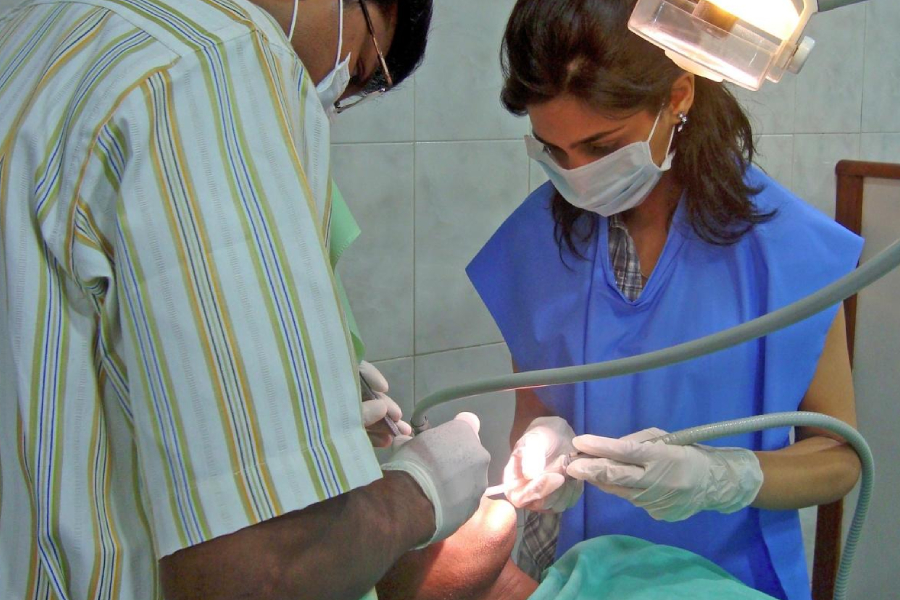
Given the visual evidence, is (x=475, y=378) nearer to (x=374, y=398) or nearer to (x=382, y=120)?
(x=382, y=120)

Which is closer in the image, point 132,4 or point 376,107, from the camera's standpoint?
point 132,4

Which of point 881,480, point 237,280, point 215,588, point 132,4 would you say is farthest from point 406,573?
point 881,480

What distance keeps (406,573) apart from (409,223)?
906 mm

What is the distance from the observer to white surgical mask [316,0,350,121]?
99cm

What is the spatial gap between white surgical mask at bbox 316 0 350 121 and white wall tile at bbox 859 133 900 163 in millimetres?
2321

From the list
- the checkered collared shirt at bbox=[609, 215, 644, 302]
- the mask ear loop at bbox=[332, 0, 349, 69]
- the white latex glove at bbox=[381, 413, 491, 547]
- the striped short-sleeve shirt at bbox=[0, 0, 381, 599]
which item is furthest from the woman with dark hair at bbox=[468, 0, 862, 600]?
the striped short-sleeve shirt at bbox=[0, 0, 381, 599]

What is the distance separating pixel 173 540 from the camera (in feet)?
2.35

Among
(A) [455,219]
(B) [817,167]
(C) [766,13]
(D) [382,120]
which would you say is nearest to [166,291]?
(C) [766,13]

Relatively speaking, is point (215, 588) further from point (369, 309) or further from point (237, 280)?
point (369, 309)

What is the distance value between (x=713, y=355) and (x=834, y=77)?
169 centimetres

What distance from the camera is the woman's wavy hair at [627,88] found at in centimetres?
134

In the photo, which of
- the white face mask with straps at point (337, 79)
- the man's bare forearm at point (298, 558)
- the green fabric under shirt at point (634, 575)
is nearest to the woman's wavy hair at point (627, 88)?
the white face mask with straps at point (337, 79)

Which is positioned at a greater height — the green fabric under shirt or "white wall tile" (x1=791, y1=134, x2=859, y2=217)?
"white wall tile" (x1=791, y1=134, x2=859, y2=217)

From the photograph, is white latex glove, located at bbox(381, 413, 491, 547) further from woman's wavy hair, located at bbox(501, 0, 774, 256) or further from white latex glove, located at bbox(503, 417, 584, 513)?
woman's wavy hair, located at bbox(501, 0, 774, 256)
